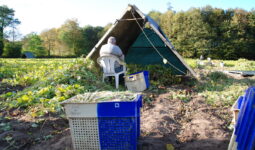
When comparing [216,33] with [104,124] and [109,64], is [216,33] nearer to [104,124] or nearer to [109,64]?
[109,64]

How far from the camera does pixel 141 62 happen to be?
8.05m

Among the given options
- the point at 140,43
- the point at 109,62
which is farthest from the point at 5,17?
the point at 109,62

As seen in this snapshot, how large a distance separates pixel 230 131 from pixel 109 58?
3.64 meters

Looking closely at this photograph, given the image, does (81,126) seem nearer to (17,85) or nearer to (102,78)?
(102,78)

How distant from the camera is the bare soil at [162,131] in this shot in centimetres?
249

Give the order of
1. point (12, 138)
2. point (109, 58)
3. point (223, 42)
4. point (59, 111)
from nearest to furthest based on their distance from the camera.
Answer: point (12, 138) < point (59, 111) < point (109, 58) < point (223, 42)

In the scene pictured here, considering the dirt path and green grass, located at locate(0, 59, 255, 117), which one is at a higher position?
green grass, located at locate(0, 59, 255, 117)

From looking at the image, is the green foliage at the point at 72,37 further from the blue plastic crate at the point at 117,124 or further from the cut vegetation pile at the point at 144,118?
the blue plastic crate at the point at 117,124

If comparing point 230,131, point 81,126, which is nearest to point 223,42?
point 230,131

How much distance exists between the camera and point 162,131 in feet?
9.44

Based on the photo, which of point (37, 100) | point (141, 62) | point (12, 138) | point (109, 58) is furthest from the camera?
point (141, 62)

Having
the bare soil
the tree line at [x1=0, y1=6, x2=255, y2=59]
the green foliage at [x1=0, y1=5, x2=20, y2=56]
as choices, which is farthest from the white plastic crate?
the green foliage at [x1=0, y1=5, x2=20, y2=56]

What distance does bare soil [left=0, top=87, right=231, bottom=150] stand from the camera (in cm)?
249

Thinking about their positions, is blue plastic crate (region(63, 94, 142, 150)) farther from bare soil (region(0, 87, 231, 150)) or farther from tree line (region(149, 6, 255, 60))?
tree line (region(149, 6, 255, 60))
